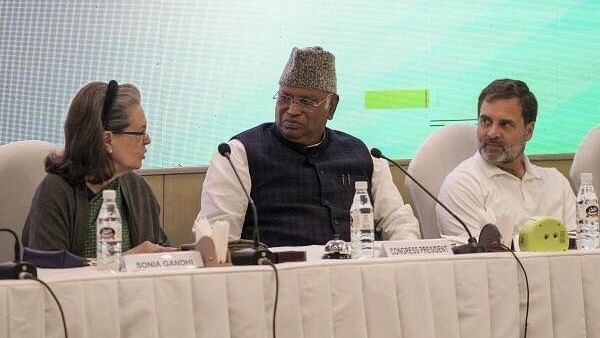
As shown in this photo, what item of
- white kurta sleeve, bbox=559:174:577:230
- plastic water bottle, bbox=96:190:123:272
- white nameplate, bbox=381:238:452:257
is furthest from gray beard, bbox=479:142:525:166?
plastic water bottle, bbox=96:190:123:272

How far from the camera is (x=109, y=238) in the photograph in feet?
7.31

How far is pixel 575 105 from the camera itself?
441cm

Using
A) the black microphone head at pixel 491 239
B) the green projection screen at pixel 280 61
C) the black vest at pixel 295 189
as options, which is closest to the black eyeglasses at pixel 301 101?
the black vest at pixel 295 189

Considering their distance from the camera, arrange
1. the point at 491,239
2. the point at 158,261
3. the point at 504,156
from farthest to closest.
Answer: the point at 504,156
the point at 491,239
the point at 158,261

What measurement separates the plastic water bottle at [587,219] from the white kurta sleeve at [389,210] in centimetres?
74

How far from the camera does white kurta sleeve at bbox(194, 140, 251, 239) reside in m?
3.34

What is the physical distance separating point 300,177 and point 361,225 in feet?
2.72

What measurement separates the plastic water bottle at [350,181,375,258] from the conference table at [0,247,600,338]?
135 mm

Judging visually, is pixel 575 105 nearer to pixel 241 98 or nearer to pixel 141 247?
pixel 241 98

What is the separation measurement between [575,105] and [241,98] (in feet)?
4.89

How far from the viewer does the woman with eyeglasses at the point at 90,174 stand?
278cm

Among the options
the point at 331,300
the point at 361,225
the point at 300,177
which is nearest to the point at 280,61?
the point at 300,177

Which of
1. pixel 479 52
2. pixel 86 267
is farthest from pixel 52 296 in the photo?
pixel 479 52

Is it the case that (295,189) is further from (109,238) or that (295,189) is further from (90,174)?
(109,238)
